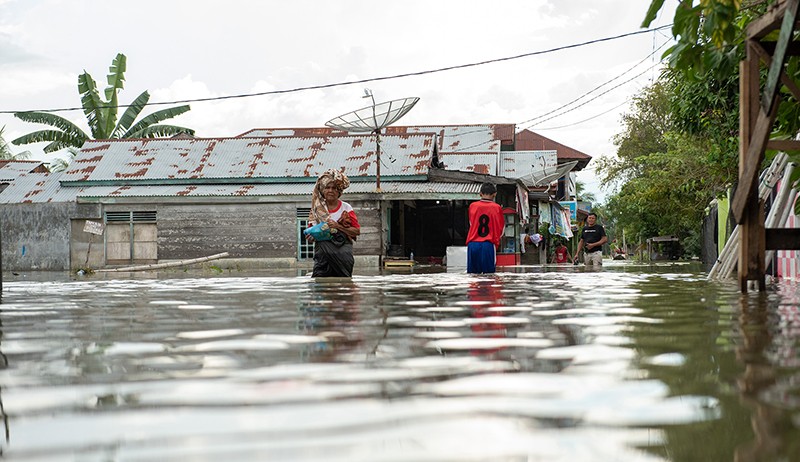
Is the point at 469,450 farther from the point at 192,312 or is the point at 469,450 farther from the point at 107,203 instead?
the point at 107,203

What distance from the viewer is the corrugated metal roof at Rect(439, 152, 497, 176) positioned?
33.4 m

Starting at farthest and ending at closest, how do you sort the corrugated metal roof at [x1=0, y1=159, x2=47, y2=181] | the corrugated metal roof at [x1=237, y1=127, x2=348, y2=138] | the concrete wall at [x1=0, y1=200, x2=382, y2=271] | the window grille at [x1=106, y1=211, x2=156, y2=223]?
the corrugated metal roof at [x1=237, y1=127, x2=348, y2=138] < the corrugated metal roof at [x1=0, y1=159, x2=47, y2=181] < the window grille at [x1=106, y1=211, x2=156, y2=223] < the concrete wall at [x1=0, y1=200, x2=382, y2=271]

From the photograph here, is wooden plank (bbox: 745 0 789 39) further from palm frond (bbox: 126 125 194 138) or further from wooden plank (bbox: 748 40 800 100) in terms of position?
palm frond (bbox: 126 125 194 138)

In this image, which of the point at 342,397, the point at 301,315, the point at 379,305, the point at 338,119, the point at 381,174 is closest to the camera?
the point at 342,397

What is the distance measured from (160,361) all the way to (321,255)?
745 cm

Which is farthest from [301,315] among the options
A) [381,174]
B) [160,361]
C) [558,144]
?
[558,144]

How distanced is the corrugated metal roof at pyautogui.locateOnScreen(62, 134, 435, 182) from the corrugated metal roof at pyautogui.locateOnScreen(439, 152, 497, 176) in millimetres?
4099

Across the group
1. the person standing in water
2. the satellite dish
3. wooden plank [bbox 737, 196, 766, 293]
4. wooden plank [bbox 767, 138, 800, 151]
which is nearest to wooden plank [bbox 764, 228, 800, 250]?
wooden plank [bbox 737, 196, 766, 293]

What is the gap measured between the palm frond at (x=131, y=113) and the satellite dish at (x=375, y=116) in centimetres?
1014

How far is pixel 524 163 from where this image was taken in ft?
125

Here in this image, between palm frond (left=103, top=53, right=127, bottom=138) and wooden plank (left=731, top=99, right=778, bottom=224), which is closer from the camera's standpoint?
wooden plank (left=731, top=99, right=778, bottom=224)

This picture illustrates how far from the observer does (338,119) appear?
25.7m

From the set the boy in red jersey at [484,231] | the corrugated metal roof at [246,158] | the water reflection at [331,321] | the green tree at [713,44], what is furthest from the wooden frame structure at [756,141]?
the corrugated metal roof at [246,158]

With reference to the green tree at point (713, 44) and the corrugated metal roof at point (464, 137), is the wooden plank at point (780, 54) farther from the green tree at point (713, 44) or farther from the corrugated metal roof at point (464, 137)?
the corrugated metal roof at point (464, 137)
